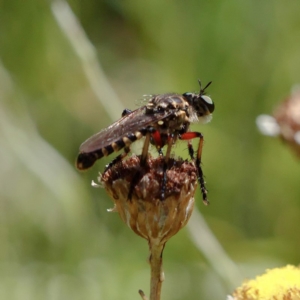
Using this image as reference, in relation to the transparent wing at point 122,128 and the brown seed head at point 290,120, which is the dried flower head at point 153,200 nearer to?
the transparent wing at point 122,128

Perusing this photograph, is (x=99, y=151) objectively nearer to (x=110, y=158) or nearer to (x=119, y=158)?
(x=119, y=158)

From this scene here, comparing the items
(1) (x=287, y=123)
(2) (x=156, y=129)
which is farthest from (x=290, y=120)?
(2) (x=156, y=129)

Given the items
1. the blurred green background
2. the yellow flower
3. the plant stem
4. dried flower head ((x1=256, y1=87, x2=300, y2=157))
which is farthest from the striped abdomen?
the blurred green background

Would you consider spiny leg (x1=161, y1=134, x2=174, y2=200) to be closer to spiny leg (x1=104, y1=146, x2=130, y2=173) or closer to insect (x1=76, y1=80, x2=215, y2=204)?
insect (x1=76, y1=80, x2=215, y2=204)

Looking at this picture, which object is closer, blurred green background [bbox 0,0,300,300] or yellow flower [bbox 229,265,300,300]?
yellow flower [bbox 229,265,300,300]

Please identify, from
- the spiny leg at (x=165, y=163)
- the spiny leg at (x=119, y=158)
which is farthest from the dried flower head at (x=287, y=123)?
the spiny leg at (x=119, y=158)

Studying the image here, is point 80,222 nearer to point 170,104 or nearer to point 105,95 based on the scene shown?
point 105,95
